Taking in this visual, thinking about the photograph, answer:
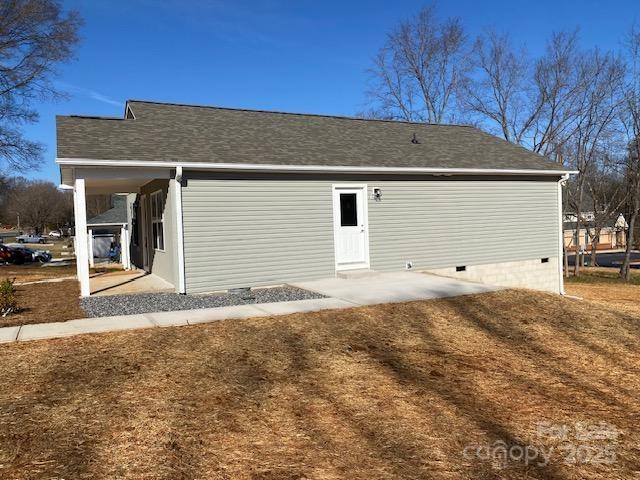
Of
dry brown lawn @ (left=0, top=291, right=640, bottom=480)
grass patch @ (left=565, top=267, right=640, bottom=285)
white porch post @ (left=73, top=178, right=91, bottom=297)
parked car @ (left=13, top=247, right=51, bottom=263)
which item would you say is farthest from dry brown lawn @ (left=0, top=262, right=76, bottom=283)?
grass patch @ (left=565, top=267, right=640, bottom=285)

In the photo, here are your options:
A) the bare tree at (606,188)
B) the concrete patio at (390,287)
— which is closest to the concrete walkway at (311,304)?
the concrete patio at (390,287)

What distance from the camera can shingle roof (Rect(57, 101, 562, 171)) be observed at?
10.7 m

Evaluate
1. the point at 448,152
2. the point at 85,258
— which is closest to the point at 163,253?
the point at 85,258

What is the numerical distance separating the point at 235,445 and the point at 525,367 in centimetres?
349

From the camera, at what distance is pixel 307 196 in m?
11.9

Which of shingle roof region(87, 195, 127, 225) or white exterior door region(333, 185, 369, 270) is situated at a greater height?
shingle roof region(87, 195, 127, 225)

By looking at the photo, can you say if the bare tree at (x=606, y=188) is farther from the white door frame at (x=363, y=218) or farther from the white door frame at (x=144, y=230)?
the white door frame at (x=144, y=230)

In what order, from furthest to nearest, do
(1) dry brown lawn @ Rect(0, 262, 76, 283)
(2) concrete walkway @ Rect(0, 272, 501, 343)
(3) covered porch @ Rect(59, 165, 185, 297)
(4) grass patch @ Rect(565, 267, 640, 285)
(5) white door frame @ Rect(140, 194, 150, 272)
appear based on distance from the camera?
(4) grass patch @ Rect(565, 267, 640, 285) → (1) dry brown lawn @ Rect(0, 262, 76, 283) → (5) white door frame @ Rect(140, 194, 150, 272) → (3) covered porch @ Rect(59, 165, 185, 297) → (2) concrete walkway @ Rect(0, 272, 501, 343)

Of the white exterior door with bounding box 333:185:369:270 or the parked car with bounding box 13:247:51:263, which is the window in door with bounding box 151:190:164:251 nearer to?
the white exterior door with bounding box 333:185:369:270

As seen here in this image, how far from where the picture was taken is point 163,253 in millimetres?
12586

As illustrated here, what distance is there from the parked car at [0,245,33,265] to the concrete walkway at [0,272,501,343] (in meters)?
28.8

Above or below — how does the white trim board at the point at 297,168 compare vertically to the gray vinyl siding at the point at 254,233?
above

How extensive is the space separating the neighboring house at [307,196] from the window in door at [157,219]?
0.05 meters

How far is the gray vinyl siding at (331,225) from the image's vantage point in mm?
10891
